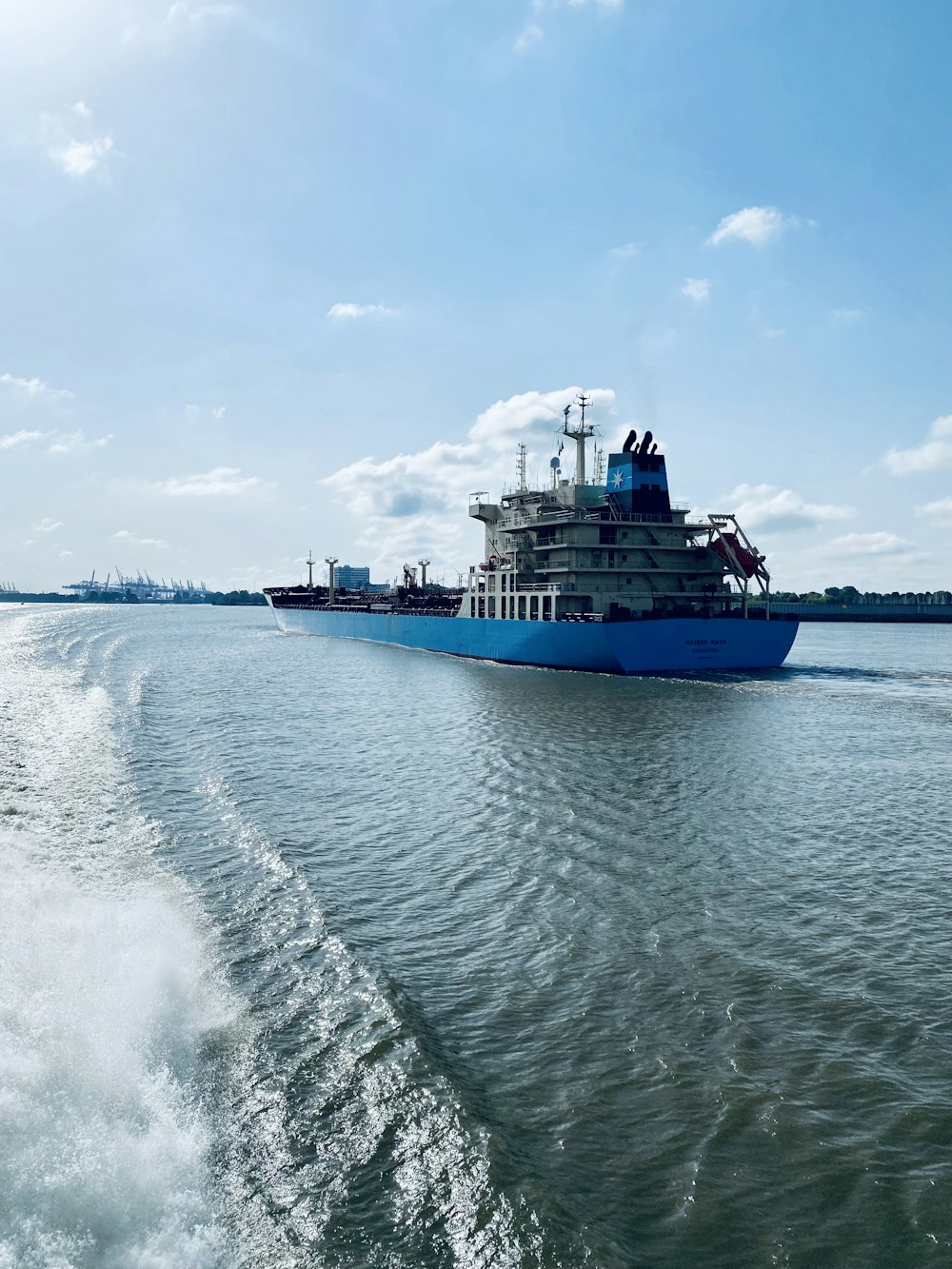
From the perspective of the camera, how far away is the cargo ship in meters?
55.5

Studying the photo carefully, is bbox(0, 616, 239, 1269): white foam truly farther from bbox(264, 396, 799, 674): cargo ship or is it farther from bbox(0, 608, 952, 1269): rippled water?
bbox(264, 396, 799, 674): cargo ship

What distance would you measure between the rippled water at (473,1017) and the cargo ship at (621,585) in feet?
93.5

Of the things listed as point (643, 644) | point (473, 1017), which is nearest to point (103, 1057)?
point (473, 1017)

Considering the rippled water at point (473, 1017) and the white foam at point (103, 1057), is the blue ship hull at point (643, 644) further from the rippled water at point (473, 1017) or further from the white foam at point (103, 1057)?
the white foam at point (103, 1057)

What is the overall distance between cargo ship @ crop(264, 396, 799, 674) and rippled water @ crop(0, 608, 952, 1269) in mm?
28503

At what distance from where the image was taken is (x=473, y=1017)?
37.1ft

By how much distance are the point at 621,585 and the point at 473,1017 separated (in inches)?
2017

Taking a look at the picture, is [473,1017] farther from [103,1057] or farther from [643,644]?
[643,644]

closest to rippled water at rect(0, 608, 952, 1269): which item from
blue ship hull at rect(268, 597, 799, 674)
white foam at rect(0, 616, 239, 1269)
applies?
white foam at rect(0, 616, 239, 1269)

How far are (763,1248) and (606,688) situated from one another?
139 feet

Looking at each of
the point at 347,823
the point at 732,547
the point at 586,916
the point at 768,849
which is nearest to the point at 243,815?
the point at 347,823

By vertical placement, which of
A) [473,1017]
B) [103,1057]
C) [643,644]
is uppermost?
[643,644]

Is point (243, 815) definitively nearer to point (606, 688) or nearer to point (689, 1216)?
point (689, 1216)

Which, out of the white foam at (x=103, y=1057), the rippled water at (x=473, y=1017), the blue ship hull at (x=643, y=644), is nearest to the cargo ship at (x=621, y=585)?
the blue ship hull at (x=643, y=644)
